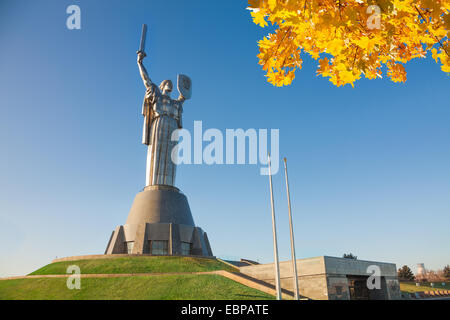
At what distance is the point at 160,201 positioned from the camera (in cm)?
3391

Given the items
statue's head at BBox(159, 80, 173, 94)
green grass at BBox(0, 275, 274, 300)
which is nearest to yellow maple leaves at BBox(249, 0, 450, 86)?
green grass at BBox(0, 275, 274, 300)

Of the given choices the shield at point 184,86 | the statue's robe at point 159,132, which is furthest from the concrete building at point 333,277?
the shield at point 184,86

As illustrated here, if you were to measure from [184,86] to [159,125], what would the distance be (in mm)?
6855

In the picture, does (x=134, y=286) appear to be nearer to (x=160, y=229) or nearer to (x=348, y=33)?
(x=160, y=229)

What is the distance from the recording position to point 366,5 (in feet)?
9.30

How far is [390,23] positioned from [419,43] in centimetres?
88

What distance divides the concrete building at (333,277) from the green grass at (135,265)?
17.3 ft

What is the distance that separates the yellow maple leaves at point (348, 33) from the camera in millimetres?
2719

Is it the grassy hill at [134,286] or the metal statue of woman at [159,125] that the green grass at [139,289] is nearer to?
the grassy hill at [134,286]

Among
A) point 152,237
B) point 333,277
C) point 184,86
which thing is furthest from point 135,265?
point 184,86

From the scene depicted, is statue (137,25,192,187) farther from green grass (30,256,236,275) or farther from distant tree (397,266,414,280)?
distant tree (397,266,414,280)
